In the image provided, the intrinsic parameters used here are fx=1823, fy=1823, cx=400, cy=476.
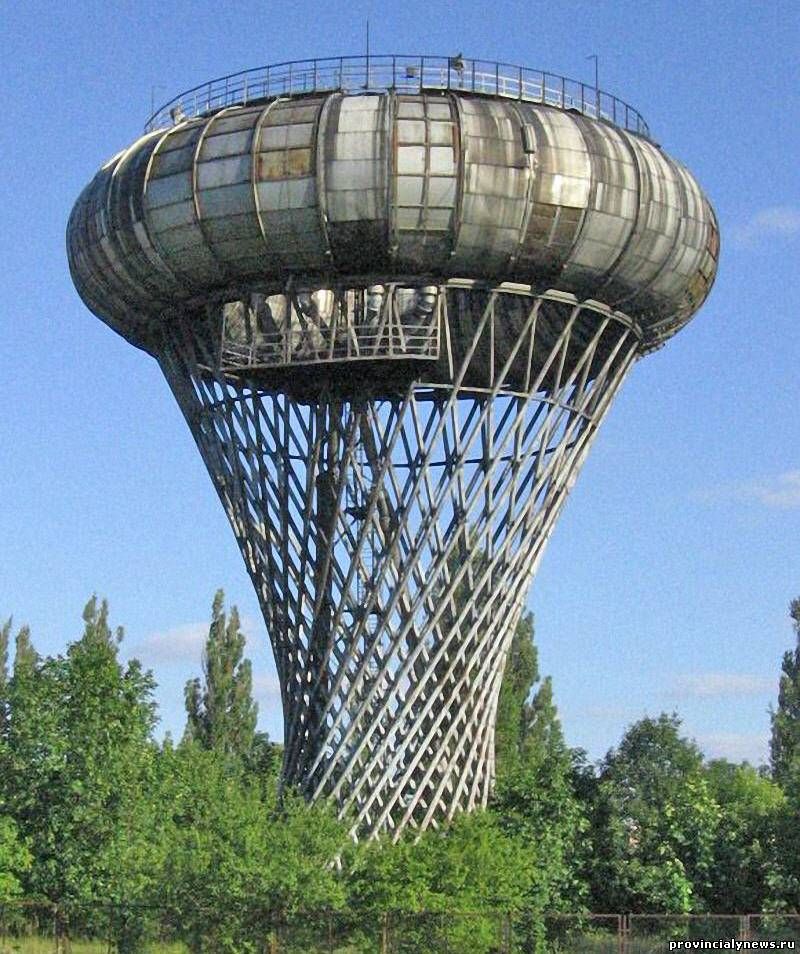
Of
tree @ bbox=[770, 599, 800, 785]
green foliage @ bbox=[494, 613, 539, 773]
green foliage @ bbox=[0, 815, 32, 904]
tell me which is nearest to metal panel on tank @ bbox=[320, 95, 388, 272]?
green foliage @ bbox=[0, 815, 32, 904]

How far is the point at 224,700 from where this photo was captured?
235 ft

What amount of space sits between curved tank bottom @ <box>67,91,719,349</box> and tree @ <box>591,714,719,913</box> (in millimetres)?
13267

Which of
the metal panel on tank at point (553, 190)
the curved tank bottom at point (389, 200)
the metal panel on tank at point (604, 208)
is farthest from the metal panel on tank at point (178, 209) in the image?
the metal panel on tank at point (604, 208)

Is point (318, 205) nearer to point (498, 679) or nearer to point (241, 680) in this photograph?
point (498, 679)

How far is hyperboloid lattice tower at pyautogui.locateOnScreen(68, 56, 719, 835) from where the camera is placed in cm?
3891

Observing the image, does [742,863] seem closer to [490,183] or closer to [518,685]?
[490,183]

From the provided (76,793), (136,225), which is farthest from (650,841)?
(136,225)

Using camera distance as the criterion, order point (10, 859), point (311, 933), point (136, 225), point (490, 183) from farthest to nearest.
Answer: point (136, 225)
point (490, 183)
point (10, 859)
point (311, 933)

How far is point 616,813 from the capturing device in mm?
46312

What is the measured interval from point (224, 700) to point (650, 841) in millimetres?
29241

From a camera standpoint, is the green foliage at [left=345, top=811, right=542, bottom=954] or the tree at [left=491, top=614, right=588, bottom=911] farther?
the tree at [left=491, top=614, right=588, bottom=911]

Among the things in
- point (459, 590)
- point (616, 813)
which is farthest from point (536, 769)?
point (459, 590)

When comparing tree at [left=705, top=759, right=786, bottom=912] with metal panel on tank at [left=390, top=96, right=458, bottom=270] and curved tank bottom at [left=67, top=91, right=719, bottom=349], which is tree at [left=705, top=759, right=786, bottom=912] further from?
metal panel on tank at [left=390, top=96, right=458, bottom=270]

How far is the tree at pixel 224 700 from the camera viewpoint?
71.6 metres
